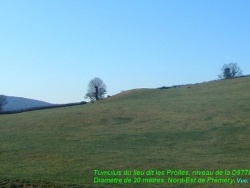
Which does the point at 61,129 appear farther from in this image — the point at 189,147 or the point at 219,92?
the point at 219,92

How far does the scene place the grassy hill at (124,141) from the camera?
21641 mm

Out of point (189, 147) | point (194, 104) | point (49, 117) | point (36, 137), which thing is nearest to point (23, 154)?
point (36, 137)

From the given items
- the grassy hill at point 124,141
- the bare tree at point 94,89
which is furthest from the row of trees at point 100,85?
the grassy hill at point 124,141

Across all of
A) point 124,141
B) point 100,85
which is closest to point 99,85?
point 100,85

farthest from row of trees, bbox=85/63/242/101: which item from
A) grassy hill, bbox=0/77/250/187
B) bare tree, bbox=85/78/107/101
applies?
grassy hill, bbox=0/77/250/187

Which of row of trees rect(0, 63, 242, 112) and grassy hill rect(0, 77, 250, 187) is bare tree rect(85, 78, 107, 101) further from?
grassy hill rect(0, 77, 250, 187)

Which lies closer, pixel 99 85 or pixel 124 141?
pixel 124 141

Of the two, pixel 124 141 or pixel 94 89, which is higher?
pixel 94 89

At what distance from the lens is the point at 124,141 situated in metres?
31.8

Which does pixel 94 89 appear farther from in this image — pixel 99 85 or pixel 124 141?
pixel 124 141

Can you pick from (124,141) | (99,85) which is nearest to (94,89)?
(99,85)

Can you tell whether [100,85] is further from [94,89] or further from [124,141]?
[124,141]

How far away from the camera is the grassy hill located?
2164 centimetres

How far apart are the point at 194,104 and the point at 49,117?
15.8 meters
